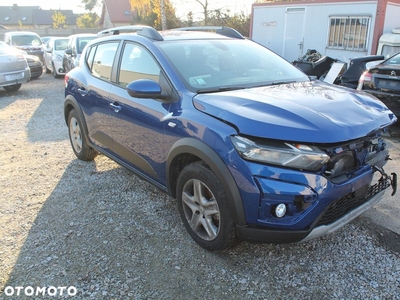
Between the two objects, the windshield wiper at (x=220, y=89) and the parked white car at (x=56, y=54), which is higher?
the windshield wiper at (x=220, y=89)

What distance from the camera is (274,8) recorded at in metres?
14.0

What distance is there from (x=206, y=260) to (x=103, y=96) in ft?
7.33

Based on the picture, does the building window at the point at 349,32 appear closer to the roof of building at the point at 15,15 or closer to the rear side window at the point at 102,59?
the rear side window at the point at 102,59

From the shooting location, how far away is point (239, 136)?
2609mm

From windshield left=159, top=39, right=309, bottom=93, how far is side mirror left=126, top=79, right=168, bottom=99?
24 cm

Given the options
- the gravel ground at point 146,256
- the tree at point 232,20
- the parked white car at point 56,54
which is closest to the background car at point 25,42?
the parked white car at point 56,54

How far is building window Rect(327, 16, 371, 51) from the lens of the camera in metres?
11.6

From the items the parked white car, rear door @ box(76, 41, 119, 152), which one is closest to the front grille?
rear door @ box(76, 41, 119, 152)

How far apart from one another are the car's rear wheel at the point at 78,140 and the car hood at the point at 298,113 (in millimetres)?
2624

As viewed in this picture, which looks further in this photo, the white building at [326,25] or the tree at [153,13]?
the tree at [153,13]

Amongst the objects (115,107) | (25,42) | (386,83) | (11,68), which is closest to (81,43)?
(11,68)

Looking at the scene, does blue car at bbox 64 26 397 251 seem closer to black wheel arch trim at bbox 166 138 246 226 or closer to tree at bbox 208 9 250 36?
black wheel arch trim at bbox 166 138 246 226

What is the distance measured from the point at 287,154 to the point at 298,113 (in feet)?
1.14

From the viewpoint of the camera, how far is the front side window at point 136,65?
11.6 feet
